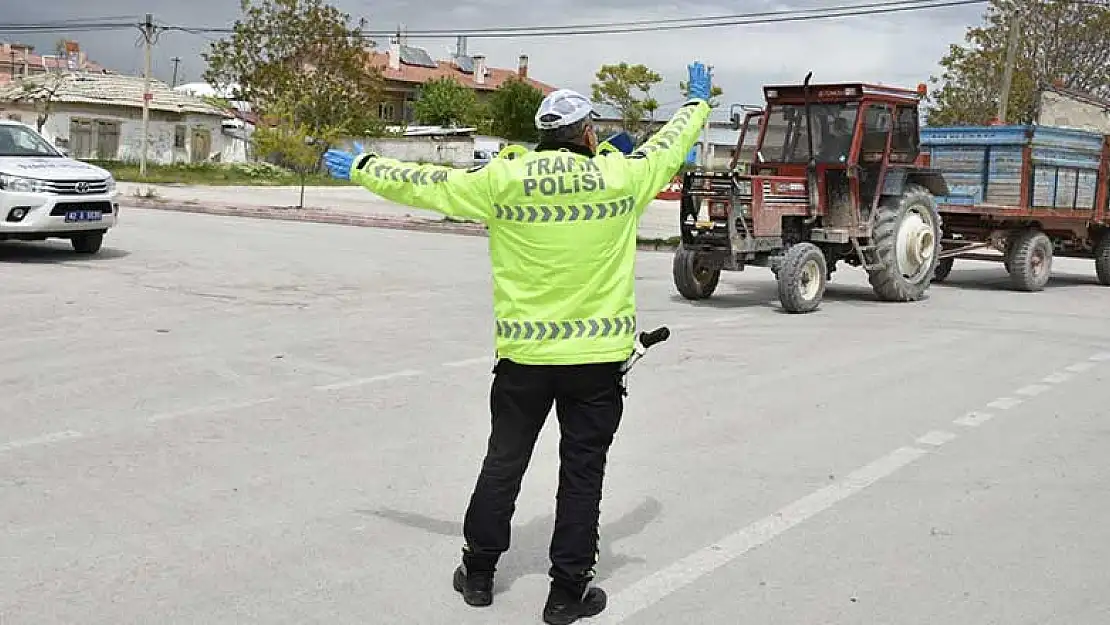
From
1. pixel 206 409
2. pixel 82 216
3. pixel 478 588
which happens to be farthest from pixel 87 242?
pixel 478 588

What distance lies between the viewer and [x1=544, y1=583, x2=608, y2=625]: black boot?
14.2 feet

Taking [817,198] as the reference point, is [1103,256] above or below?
below

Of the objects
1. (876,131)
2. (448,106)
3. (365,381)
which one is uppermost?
(448,106)

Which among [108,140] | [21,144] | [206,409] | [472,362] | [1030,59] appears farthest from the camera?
[108,140]

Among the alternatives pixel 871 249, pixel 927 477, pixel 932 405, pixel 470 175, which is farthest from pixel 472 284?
pixel 470 175

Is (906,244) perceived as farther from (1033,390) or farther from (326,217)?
(326,217)

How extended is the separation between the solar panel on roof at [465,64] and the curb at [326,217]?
7938cm

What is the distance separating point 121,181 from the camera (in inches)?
1668

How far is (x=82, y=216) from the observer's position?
15.5 metres

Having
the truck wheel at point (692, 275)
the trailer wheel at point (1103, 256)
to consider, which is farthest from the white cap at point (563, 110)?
the trailer wheel at point (1103, 256)

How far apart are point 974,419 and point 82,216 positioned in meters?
11.5

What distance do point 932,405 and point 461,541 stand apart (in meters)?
4.47

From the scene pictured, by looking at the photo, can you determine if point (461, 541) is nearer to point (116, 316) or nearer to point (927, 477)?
point (927, 477)

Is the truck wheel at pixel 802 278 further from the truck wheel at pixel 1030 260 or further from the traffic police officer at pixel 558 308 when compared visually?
the traffic police officer at pixel 558 308
